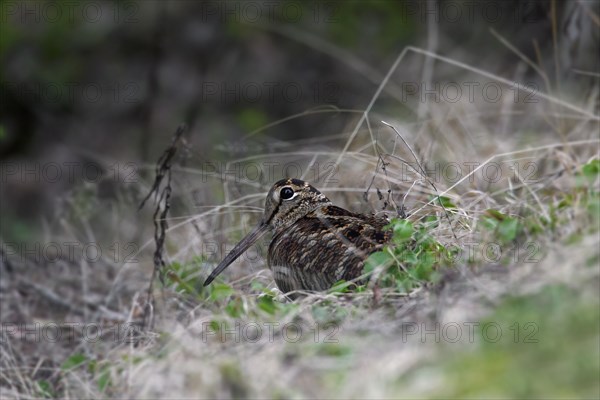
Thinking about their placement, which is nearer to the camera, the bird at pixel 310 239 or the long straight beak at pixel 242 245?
the bird at pixel 310 239

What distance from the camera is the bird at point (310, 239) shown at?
189 inches

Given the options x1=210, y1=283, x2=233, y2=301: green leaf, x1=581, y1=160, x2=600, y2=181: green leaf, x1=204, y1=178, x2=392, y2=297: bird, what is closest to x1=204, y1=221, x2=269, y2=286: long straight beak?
x1=204, y1=178, x2=392, y2=297: bird

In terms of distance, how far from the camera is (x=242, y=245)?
5652 mm

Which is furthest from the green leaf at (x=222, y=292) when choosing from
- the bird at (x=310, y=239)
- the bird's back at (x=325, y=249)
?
the bird's back at (x=325, y=249)

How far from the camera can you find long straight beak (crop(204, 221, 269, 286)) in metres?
5.62

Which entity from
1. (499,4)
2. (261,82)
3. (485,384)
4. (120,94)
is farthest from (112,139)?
(485,384)

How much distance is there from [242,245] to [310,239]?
0.68 m

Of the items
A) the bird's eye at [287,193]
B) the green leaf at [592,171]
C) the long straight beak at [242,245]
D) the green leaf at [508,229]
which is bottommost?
the long straight beak at [242,245]

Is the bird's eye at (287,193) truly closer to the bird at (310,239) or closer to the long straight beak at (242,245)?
the bird at (310,239)

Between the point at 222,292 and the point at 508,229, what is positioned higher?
the point at 508,229

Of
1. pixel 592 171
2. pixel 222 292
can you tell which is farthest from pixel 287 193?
pixel 592 171

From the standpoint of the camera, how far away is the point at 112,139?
12.3 metres

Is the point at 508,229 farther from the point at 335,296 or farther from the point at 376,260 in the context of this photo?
the point at 335,296

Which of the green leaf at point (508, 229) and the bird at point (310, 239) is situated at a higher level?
the green leaf at point (508, 229)
